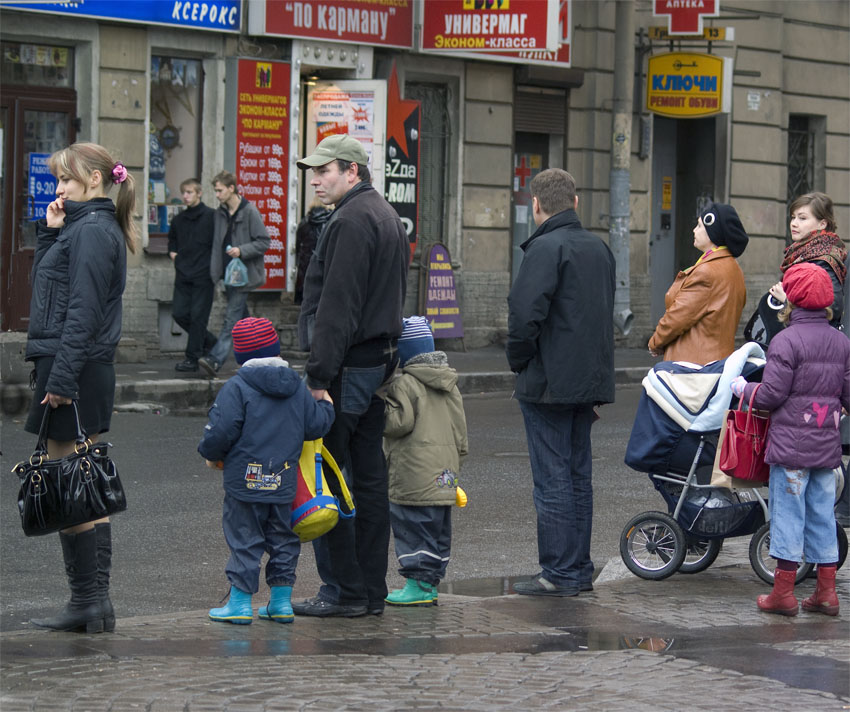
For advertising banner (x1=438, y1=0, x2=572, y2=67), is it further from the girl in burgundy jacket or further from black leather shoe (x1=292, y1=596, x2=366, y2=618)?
black leather shoe (x1=292, y1=596, x2=366, y2=618)

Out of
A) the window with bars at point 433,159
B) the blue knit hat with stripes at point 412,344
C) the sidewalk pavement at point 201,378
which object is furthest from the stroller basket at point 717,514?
the window with bars at point 433,159

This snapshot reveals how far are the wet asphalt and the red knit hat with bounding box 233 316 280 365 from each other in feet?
3.57

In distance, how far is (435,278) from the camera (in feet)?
65.9

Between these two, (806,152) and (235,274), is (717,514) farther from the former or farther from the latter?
(806,152)

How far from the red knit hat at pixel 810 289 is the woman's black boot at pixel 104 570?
3150 mm

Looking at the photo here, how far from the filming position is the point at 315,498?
6297mm

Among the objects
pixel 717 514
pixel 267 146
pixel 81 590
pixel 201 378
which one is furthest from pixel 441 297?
pixel 81 590

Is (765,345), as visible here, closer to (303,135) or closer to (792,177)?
(303,135)

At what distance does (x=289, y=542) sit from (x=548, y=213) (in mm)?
2065

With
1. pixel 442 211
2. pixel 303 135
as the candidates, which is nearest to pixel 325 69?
pixel 303 135

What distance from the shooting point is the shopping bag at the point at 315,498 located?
629 centimetres

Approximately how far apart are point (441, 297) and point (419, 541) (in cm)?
1338

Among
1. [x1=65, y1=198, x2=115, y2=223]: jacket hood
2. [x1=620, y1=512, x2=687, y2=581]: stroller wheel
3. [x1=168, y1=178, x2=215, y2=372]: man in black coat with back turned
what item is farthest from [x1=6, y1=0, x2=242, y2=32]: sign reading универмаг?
[x1=620, y1=512, x2=687, y2=581]: stroller wheel

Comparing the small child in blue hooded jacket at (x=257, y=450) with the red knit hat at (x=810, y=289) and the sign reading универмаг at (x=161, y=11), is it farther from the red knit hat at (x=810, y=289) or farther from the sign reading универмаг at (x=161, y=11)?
the sign reading универмаг at (x=161, y=11)
